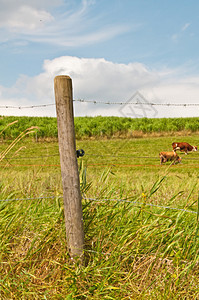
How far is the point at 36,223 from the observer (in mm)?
2861

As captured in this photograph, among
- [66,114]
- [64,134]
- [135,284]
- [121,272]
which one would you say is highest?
[66,114]

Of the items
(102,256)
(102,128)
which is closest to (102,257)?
(102,256)

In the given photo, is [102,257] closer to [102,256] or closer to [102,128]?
[102,256]

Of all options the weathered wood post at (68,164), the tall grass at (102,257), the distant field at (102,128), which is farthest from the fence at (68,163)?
the distant field at (102,128)

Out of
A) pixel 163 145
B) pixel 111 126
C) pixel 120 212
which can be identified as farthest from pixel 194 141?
pixel 120 212

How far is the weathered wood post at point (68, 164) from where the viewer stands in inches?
97.7

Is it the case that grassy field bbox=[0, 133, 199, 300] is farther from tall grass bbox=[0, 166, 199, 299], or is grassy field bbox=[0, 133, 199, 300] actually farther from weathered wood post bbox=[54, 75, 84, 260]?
weathered wood post bbox=[54, 75, 84, 260]

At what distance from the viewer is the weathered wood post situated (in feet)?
8.14

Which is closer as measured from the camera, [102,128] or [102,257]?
[102,257]

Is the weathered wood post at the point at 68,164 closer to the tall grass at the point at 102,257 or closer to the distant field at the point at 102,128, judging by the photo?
the tall grass at the point at 102,257

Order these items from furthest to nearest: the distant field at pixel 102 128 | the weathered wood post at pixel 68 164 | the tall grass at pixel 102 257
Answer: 1. the distant field at pixel 102 128
2. the weathered wood post at pixel 68 164
3. the tall grass at pixel 102 257

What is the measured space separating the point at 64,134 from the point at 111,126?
20.0 m

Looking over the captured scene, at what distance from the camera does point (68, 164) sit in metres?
2.48

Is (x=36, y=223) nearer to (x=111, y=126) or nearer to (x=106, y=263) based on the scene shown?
(x=106, y=263)
